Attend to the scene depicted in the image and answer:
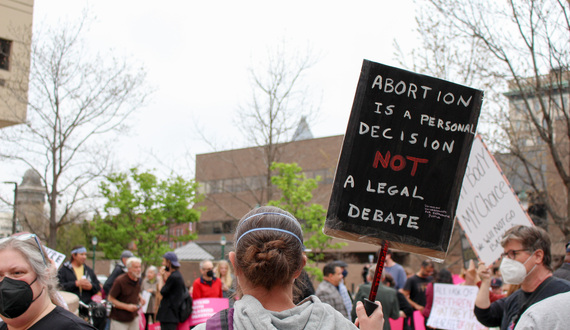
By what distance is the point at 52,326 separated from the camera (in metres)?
3.16

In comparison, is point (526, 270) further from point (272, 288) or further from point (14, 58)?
point (14, 58)

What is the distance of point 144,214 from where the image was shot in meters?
32.5

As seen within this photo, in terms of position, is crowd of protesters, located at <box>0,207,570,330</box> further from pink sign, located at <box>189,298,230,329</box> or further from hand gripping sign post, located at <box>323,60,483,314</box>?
hand gripping sign post, located at <box>323,60,483,314</box>

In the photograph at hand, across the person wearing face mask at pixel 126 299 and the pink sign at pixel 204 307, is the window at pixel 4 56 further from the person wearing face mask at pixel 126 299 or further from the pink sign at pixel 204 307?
the pink sign at pixel 204 307

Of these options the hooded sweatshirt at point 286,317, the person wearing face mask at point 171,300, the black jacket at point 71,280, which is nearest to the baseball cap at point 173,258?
the person wearing face mask at point 171,300

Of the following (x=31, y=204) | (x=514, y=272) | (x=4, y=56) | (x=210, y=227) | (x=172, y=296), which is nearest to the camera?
(x=514, y=272)

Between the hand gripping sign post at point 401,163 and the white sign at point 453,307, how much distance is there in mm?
6655

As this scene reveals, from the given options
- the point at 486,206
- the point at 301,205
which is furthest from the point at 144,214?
the point at 486,206

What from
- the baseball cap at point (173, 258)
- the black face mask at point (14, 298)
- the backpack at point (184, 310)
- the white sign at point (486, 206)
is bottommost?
the backpack at point (184, 310)

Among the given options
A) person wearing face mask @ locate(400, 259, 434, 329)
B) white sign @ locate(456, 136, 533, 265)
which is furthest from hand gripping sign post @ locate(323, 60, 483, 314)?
person wearing face mask @ locate(400, 259, 434, 329)

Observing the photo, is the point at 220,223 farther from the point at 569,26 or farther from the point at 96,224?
the point at 569,26

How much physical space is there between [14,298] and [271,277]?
5.48 feet

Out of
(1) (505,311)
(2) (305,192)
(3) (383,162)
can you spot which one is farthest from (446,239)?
(2) (305,192)

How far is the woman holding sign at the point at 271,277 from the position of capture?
219 centimetres
